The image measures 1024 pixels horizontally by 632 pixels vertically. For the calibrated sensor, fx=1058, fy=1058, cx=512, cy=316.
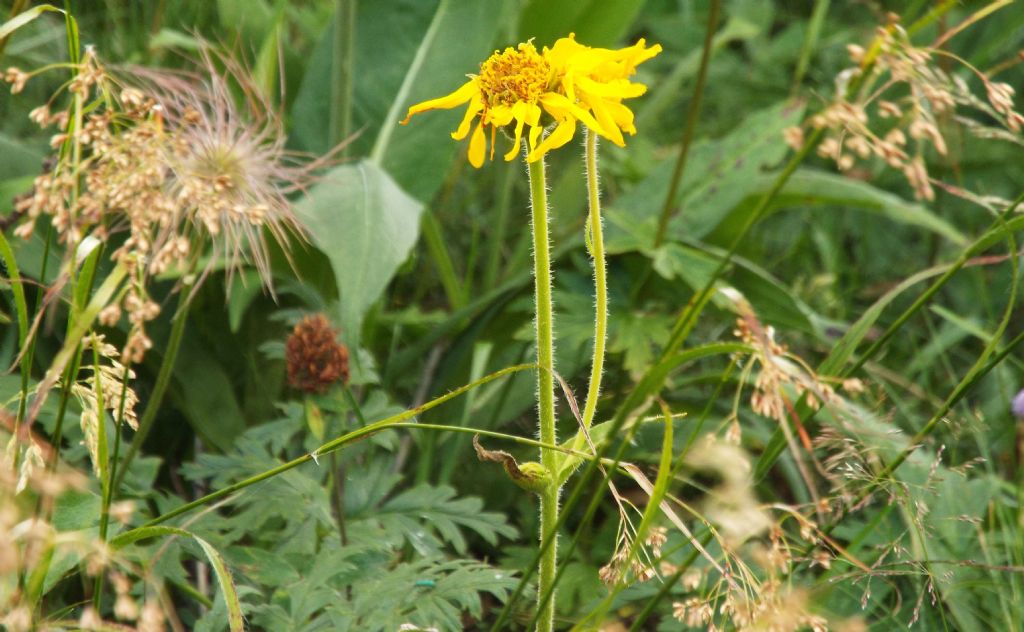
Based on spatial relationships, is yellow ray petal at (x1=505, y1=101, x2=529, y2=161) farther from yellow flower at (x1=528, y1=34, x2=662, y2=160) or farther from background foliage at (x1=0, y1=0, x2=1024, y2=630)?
background foliage at (x1=0, y1=0, x2=1024, y2=630)

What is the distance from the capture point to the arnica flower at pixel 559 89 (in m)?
1.02

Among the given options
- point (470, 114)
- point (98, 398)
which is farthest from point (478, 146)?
point (98, 398)

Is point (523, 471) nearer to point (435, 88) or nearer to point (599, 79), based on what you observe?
point (599, 79)

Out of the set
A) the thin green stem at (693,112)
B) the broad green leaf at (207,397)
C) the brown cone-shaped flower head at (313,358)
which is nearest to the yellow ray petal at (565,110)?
the brown cone-shaped flower head at (313,358)

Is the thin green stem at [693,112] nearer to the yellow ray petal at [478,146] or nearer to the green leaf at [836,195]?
the green leaf at [836,195]

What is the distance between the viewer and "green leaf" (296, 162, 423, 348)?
5.17 ft

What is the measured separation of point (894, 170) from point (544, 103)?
6.31 feet

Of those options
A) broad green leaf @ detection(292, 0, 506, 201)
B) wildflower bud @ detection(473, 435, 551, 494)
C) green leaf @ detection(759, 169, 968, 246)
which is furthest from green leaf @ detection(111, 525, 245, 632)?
green leaf @ detection(759, 169, 968, 246)

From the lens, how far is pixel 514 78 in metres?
1.04

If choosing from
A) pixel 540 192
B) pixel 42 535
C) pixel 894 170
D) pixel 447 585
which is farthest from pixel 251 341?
pixel 894 170

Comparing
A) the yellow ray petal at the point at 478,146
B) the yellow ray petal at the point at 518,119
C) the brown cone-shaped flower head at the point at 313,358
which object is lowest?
the brown cone-shaped flower head at the point at 313,358

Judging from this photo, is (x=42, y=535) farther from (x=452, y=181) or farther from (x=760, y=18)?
(x=760, y=18)

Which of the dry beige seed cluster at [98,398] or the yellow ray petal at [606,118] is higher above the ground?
the yellow ray petal at [606,118]

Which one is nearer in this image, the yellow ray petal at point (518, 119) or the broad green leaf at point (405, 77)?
the yellow ray petal at point (518, 119)
